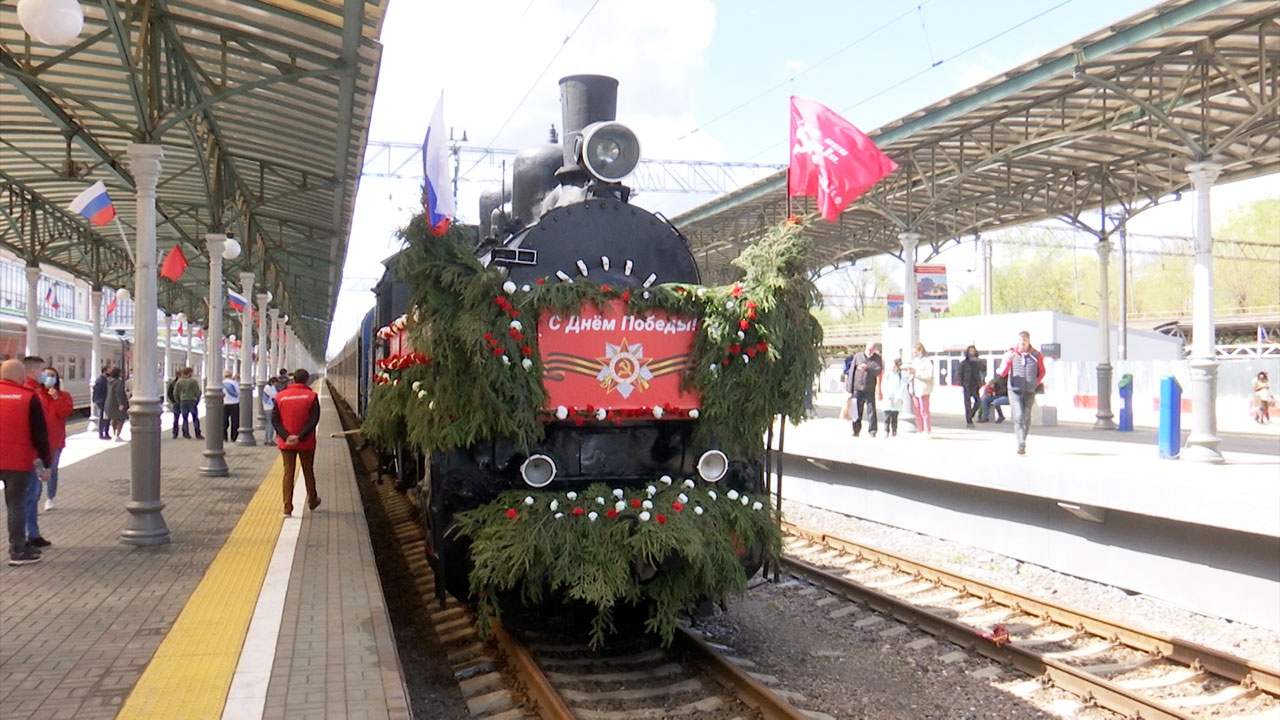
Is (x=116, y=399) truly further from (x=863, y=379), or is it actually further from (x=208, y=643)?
(x=208, y=643)

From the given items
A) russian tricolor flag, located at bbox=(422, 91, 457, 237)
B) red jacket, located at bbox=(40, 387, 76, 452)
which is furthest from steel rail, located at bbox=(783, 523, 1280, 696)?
red jacket, located at bbox=(40, 387, 76, 452)

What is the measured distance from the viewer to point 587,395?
19.5 ft

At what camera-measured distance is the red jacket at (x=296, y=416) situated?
10266 millimetres

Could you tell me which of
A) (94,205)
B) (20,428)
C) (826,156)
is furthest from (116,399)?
(826,156)

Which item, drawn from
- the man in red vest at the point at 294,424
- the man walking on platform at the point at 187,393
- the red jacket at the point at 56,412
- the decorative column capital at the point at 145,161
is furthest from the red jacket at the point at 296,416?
the man walking on platform at the point at 187,393

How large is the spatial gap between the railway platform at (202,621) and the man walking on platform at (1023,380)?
8515mm

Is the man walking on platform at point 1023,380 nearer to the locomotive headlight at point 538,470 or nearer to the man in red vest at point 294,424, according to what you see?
the locomotive headlight at point 538,470

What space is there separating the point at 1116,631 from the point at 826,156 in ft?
16.0

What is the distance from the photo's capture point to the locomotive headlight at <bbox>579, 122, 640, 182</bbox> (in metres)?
6.89

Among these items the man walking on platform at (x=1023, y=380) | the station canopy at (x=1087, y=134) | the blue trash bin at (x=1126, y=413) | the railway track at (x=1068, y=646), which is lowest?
the railway track at (x=1068, y=646)

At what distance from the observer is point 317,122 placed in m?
12.5

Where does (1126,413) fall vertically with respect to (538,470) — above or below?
below

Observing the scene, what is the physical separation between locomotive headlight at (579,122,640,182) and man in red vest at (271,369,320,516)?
15.7 ft

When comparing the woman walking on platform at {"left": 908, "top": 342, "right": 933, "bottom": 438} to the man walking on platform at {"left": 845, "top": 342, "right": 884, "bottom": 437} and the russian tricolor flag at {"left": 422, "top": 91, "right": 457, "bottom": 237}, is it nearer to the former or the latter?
the man walking on platform at {"left": 845, "top": 342, "right": 884, "bottom": 437}
